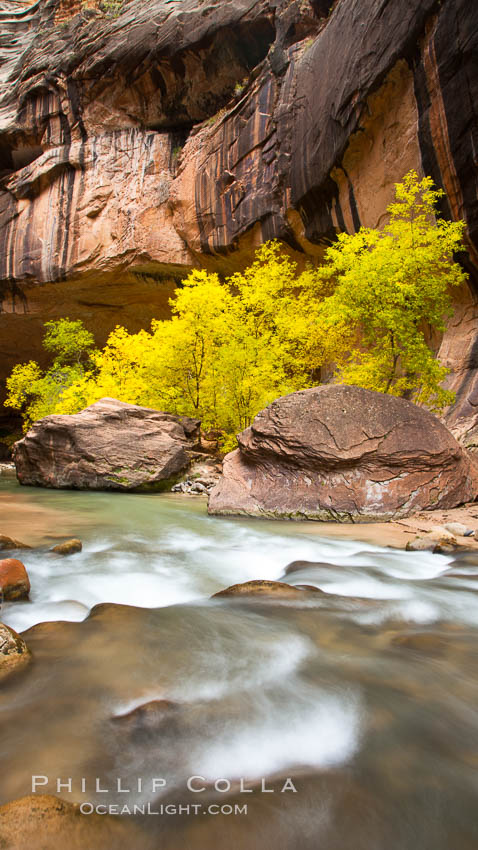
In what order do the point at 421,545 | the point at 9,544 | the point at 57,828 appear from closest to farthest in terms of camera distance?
the point at 57,828 → the point at 9,544 → the point at 421,545

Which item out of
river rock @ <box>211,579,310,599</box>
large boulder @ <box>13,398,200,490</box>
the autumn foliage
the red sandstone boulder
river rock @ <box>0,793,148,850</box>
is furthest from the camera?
large boulder @ <box>13,398,200,490</box>

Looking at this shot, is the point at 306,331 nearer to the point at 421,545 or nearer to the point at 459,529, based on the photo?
the point at 459,529

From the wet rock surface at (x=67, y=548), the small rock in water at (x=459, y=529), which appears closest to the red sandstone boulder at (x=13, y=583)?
the wet rock surface at (x=67, y=548)

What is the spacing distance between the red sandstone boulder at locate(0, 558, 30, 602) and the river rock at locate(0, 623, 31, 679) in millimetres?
839

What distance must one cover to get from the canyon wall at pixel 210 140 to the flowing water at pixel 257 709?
7951mm

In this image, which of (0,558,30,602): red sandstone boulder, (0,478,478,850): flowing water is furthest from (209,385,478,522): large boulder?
(0,558,30,602): red sandstone boulder

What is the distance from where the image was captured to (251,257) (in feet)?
61.5

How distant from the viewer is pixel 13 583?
2848mm

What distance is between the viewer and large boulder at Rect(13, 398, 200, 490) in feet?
33.7

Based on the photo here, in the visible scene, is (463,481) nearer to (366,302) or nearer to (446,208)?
(366,302)

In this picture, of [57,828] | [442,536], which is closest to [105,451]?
[442,536]

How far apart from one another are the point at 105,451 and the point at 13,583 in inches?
301

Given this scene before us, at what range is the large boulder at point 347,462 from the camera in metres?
6.06

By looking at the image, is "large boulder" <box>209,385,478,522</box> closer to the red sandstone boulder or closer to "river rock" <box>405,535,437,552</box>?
"river rock" <box>405,535,437,552</box>
